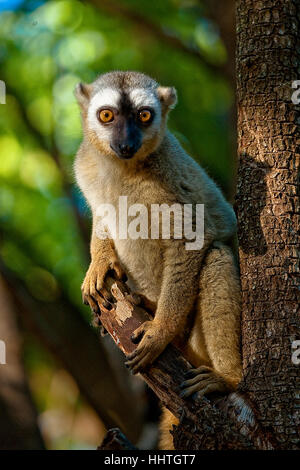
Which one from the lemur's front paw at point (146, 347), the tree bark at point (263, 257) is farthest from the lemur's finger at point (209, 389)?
the lemur's front paw at point (146, 347)

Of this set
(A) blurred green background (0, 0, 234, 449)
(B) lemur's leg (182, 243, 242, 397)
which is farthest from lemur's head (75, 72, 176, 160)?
(A) blurred green background (0, 0, 234, 449)

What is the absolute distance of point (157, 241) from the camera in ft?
24.5

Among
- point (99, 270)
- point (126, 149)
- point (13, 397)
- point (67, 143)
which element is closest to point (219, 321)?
point (99, 270)

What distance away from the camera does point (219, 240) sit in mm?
7602

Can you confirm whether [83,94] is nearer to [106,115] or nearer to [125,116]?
[106,115]

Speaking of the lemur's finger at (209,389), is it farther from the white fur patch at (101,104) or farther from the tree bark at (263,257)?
the white fur patch at (101,104)

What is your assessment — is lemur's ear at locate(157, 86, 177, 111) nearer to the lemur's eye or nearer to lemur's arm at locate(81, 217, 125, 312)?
the lemur's eye

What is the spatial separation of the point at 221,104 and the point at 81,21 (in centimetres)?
400

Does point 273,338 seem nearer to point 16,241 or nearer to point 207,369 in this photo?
point 207,369

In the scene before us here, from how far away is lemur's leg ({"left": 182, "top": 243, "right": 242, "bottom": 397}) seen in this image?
260 inches

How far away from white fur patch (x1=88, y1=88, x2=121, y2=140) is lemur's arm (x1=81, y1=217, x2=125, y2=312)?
1107mm

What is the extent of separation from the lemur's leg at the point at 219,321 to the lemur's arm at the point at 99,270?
112cm

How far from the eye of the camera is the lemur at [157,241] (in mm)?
6910

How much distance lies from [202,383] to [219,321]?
85 centimetres
